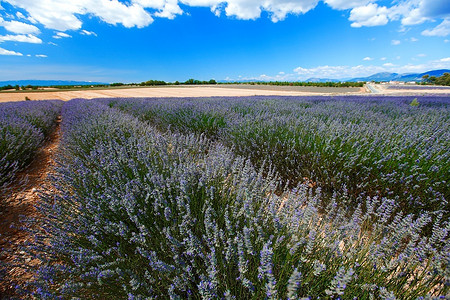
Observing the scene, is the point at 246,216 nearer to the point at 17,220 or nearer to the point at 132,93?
the point at 17,220

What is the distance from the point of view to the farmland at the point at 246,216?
97 cm

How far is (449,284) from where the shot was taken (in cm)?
73

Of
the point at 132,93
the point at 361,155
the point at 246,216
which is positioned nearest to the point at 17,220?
the point at 246,216

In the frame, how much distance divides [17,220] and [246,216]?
2634 mm

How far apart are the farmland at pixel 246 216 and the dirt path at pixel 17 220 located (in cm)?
13

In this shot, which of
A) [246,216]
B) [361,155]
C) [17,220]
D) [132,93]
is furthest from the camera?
[132,93]

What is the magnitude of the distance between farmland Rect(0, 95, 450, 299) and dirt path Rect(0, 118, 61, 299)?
133 mm

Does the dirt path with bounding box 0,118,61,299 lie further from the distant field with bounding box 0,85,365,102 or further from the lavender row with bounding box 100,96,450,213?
the distant field with bounding box 0,85,365,102

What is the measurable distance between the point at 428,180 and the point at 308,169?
118cm

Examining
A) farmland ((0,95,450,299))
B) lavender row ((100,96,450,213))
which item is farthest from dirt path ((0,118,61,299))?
lavender row ((100,96,450,213))

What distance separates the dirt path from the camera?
1.48 m

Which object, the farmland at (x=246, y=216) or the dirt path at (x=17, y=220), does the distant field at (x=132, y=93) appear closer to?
the dirt path at (x=17, y=220)

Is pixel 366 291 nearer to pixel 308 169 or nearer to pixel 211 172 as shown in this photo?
pixel 211 172

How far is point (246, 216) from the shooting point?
1152 mm
